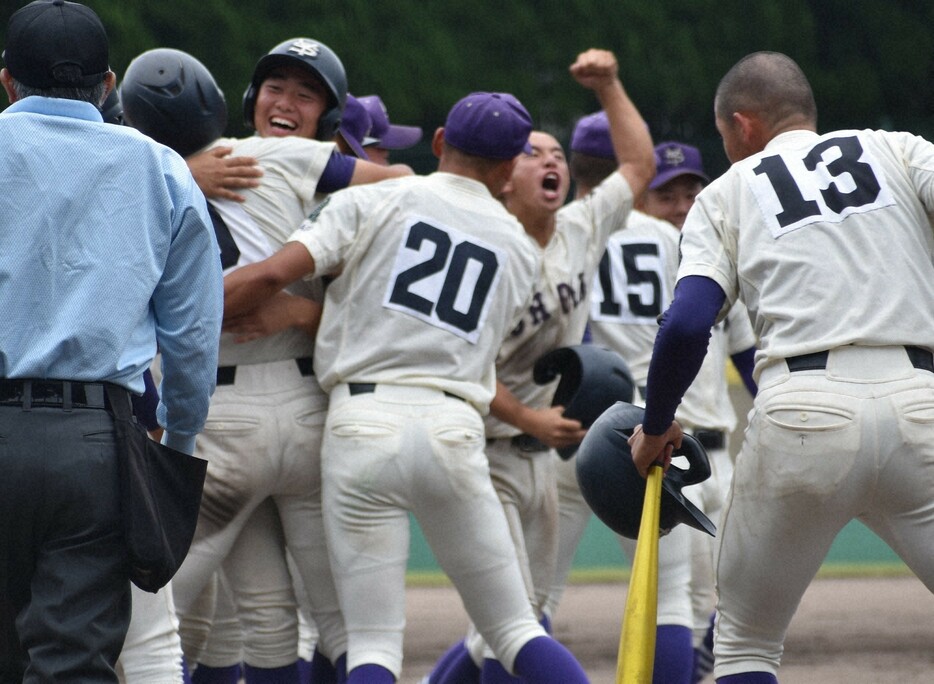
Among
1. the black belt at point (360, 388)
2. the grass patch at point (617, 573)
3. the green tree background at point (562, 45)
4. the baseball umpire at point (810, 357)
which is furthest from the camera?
the green tree background at point (562, 45)

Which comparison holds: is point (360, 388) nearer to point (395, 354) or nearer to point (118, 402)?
point (395, 354)

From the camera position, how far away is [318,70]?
5.42 metres

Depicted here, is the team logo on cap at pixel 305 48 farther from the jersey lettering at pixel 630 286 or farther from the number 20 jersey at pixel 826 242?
the jersey lettering at pixel 630 286

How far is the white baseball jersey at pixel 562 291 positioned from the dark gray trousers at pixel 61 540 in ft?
8.53

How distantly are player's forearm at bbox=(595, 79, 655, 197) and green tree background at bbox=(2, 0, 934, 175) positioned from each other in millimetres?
9648

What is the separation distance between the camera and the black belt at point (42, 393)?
137 inches

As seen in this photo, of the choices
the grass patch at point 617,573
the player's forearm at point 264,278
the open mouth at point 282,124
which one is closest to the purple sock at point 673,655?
the player's forearm at point 264,278

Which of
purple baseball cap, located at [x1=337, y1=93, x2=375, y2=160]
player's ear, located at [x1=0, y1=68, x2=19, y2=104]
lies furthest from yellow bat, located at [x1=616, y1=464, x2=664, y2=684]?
purple baseball cap, located at [x1=337, y1=93, x2=375, y2=160]

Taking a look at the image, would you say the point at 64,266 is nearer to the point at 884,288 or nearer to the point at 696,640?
the point at 884,288

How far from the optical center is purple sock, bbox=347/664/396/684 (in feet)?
15.9

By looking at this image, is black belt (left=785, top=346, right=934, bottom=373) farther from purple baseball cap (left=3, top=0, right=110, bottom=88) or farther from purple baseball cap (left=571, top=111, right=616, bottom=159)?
purple baseball cap (left=571, top=111, right=616, bottom=159)

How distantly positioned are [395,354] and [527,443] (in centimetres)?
109

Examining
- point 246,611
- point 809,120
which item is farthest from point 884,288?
point 246,611

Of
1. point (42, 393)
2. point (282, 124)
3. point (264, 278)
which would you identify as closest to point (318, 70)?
point (282, 124)
